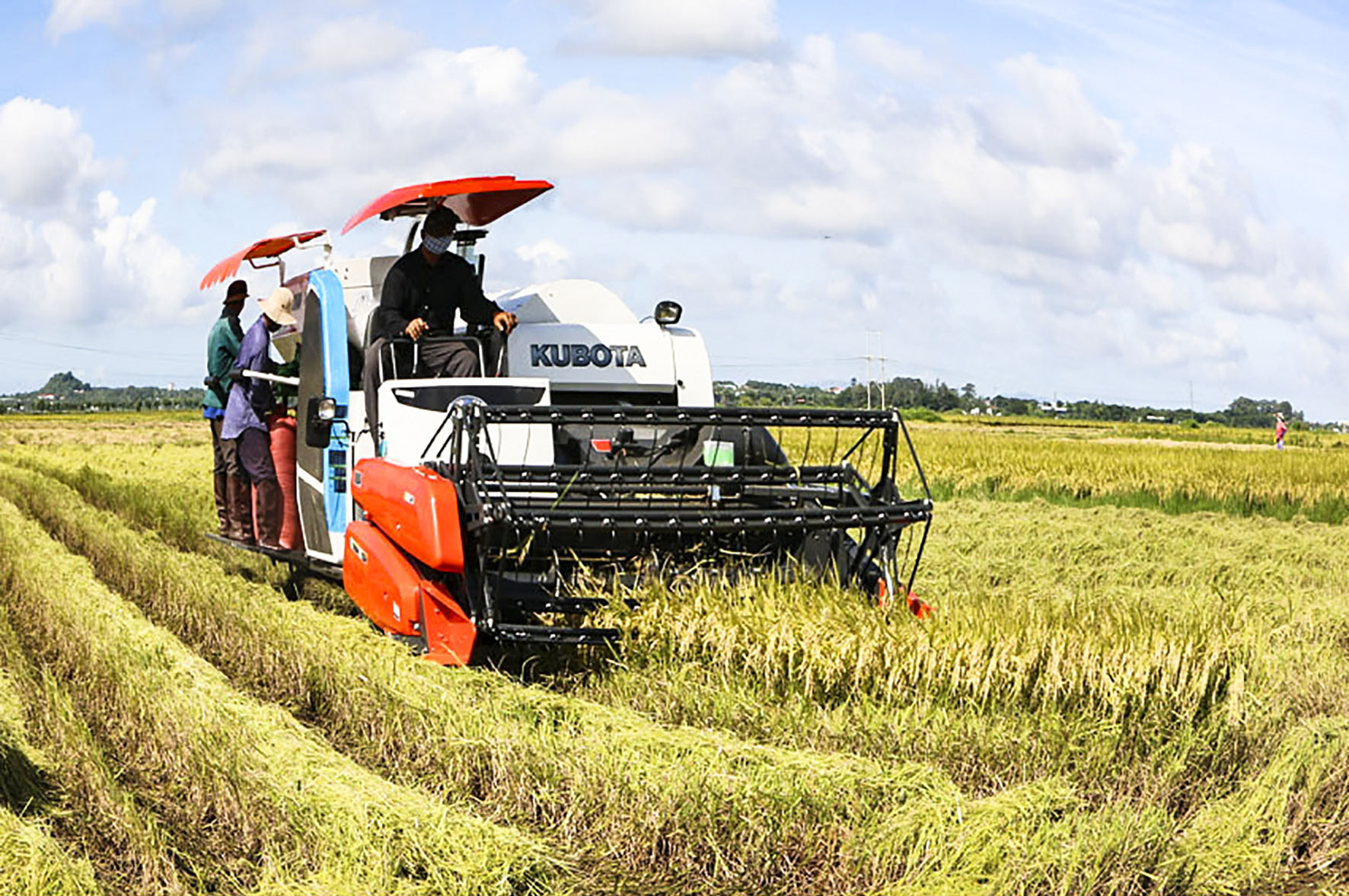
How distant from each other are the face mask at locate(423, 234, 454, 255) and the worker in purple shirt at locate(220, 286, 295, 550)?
5.62ft

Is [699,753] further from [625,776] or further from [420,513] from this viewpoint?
[420,513]

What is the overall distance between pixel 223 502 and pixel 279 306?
63.4 inches

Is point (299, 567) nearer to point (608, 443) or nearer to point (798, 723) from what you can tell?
point (608, 443)

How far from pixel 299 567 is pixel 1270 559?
27.8ft

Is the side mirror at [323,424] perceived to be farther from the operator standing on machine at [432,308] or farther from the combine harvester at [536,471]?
the operator standing on machine at [432,308]

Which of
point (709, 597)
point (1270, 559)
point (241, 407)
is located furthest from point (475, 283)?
point (1270, 559)

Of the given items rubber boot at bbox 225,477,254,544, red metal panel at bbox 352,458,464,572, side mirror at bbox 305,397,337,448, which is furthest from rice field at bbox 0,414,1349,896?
rubber boot at bbox 225,477,254,544

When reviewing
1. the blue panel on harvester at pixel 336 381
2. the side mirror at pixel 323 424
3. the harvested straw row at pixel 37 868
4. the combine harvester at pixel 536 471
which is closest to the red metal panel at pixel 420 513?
the combine harvester at pixel 536 471

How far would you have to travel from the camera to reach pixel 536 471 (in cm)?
702

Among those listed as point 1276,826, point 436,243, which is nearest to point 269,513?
point 436,243

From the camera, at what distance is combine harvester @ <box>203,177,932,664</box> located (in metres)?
6.46

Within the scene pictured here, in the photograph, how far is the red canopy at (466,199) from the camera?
8125mm

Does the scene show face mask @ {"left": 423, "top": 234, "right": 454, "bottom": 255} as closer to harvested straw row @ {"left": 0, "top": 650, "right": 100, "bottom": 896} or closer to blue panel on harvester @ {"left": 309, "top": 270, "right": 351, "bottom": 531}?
blue panel on harvester @ {"left": 309, "top": 270, "right": 351, "bottom": 531}

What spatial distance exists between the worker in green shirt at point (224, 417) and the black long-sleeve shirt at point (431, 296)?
211 cm
